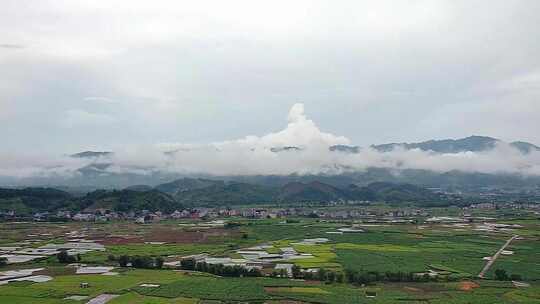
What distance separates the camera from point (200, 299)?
3772cm

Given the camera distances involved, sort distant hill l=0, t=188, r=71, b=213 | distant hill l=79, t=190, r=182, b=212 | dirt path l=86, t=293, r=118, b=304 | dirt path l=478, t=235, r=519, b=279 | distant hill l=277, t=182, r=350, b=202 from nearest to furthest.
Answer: dirt path l=86, t=293, r=118, b=304
dirt path l=478, t=235, r=519, b=279
distant hill l=0, t=188, r=71, b=213
distant hill l=79, t=190, r=182, b=212
distant hill l=277, t=182, r=350, b=202

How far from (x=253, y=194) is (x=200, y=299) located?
148 metres

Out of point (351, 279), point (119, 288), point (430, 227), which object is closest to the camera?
point (119, 288)

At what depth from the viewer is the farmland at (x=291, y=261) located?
129 ft

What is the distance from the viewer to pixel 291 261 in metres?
56.1

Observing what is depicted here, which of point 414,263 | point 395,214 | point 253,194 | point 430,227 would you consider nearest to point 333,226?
point 430,227

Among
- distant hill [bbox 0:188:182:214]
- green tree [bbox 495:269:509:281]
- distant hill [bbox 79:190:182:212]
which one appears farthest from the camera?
distant hill [bbox 79:190:182:212]

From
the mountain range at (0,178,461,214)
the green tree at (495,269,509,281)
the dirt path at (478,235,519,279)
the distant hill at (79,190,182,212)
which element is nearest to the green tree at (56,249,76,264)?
the dirt path at (478,235,519,279)

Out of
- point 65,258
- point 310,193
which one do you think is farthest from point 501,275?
point 310,193

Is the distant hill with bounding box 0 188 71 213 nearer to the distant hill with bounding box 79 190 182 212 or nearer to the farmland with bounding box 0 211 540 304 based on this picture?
the distant hill with bounding box 79 190 182 212

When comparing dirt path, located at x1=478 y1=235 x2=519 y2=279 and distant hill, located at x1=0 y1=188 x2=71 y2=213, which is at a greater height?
distant hill, located at x1=0 y1=188 x2=71 y2=213

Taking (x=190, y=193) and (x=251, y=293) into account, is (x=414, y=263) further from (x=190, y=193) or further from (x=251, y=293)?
(x=190, y=193)

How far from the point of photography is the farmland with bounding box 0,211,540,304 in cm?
3928

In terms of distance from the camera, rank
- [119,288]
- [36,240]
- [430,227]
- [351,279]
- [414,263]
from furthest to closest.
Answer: [430,227]
[36,240]
[414,263]
[351,279]
[119,288]
